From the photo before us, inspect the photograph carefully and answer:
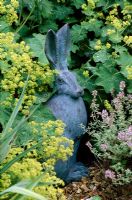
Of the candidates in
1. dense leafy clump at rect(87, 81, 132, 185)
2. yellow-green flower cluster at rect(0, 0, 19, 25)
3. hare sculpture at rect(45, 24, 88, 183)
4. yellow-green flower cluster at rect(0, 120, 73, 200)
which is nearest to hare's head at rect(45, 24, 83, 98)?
hare sculpture at rect(45, 24, 88, 183)

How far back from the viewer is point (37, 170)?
323cm

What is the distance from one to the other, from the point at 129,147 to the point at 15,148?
33.9 inches

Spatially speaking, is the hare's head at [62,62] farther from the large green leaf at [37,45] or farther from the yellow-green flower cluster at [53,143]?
the yellow-green flower cluster at [53,143]

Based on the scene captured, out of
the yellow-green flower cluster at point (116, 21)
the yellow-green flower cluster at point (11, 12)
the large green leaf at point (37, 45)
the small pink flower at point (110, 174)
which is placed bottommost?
the small pink flower at point (110, 174)

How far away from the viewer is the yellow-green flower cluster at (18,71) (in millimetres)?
3621

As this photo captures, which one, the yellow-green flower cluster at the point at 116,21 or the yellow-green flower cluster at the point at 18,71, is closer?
the yellow-green flower cluster at the point at 18,71

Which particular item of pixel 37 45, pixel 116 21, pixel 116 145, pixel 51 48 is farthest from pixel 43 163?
pixel 116 21

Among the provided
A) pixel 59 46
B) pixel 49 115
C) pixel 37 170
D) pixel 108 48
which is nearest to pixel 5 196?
pixel 37 170

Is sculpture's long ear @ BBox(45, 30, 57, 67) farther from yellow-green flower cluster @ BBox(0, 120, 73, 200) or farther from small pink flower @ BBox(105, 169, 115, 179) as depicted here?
small pink flower @ BBox(105, 169, 115, 179)

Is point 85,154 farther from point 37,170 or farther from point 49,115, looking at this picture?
point 37,170

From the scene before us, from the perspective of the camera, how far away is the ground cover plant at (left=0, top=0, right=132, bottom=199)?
3248mm

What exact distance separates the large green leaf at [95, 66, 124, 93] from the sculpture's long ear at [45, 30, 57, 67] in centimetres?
52

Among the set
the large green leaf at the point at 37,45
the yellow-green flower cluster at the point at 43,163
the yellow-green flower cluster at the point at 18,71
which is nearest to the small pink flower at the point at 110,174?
the yellow-green flower cluster at the point at 43,163

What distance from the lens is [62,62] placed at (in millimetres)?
3961
